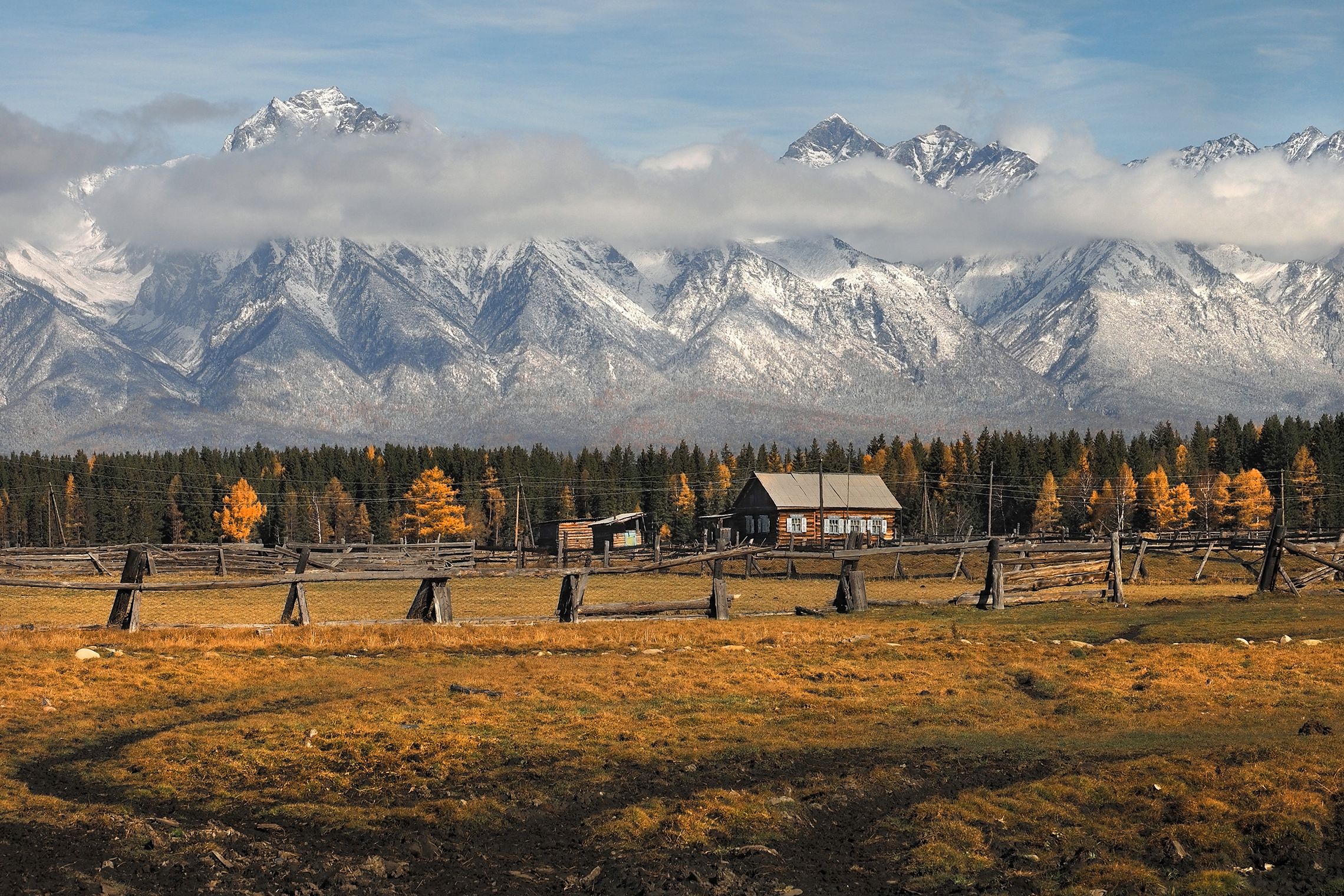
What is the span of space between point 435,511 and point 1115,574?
131 meters

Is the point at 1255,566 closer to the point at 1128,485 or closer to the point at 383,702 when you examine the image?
the point at 383,702

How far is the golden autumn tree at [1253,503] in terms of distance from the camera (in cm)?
17150

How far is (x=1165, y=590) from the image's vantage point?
1953 inches

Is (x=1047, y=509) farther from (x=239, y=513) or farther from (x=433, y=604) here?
(x=433, y=604)

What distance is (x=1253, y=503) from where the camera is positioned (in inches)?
6772

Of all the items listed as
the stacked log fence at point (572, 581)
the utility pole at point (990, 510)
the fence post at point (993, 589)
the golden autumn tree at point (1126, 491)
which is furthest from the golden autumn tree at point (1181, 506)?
the fence post at point (993, 589)

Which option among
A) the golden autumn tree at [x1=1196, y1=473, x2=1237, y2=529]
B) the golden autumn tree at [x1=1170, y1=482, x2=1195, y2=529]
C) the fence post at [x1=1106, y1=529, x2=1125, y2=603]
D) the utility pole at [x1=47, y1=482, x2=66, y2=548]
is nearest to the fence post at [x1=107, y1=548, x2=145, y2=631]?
the fence post at [x1=1106, y1=529, x2=1125, y2=603]

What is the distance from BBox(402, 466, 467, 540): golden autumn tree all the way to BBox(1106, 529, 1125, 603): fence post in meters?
123

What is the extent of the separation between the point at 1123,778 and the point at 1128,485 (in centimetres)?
17152

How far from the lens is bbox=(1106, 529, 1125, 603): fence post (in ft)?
134

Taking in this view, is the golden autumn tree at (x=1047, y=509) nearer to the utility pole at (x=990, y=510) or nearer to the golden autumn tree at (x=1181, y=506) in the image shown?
the utility pole at (x=990, y=510)

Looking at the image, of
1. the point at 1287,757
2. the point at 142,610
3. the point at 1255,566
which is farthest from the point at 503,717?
the point at 1255,566

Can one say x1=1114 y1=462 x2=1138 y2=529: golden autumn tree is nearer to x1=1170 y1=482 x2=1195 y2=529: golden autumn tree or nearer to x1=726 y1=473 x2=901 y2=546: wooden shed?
x1=1170 y1=482 x2=1195 y2=529: golden autumn tree

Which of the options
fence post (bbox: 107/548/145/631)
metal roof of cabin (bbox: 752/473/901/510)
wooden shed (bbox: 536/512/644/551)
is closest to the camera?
fence post (bbox: 107/548/145/631)
